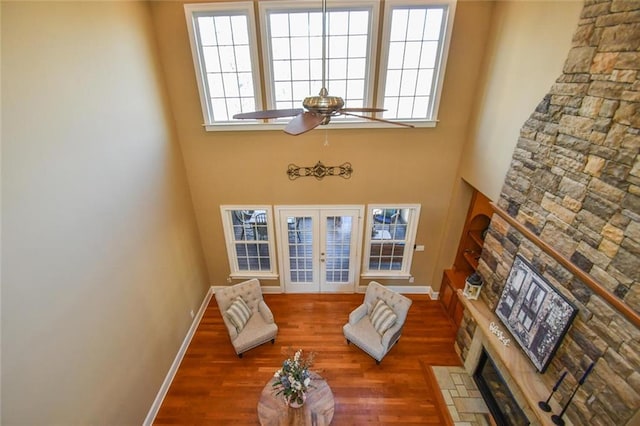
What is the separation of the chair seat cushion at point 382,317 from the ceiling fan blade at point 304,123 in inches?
132

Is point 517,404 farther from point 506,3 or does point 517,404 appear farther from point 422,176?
point 506,3

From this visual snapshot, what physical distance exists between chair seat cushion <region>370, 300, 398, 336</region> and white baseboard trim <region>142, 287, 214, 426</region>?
10.1 ft

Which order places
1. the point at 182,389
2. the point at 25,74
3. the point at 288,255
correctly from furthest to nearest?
the point at 288,255, the point at 182,389, the point at 25,74

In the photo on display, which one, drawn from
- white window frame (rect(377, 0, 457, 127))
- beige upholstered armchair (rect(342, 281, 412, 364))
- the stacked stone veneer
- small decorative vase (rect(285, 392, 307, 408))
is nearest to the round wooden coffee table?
small decorative vase (rect(285, 392, 307, 408))

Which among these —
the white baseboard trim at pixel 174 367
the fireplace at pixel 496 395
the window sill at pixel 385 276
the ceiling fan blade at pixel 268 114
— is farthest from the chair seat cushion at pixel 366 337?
the ceiling fan blade at pixel 268 114

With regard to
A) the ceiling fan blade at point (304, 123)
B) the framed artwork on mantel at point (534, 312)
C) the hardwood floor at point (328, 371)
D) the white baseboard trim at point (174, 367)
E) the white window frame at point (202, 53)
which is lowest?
the hardwood floor at point (328, 371)

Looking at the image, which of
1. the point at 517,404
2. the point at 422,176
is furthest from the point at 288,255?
the point at 517,404

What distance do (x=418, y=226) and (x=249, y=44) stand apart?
406cm

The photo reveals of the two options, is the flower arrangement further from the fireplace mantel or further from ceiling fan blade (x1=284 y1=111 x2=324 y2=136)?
ceiling fan blade (x1=284 y1=111 x2=324 y2=136)

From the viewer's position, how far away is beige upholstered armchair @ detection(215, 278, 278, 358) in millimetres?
4277

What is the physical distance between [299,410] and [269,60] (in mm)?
4692

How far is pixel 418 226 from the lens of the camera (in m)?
5.13

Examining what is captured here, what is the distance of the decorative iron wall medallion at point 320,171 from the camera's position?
463cm

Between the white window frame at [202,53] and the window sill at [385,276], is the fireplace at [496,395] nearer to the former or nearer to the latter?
the window sill at [385,276]
